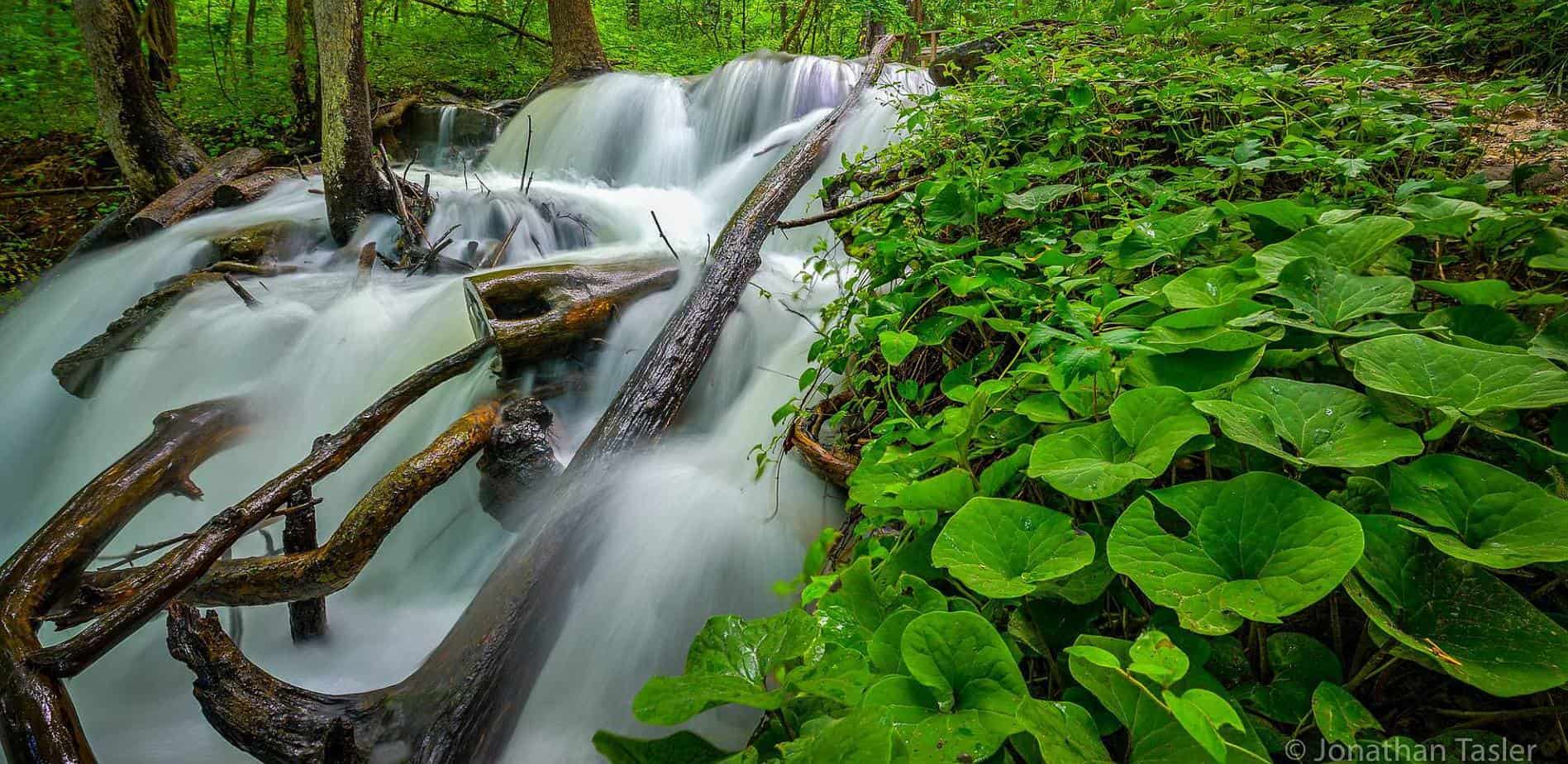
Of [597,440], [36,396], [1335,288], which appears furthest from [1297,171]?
[36,396]

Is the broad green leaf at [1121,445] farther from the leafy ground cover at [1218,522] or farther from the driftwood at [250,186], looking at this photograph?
the driftwood at [250,186]

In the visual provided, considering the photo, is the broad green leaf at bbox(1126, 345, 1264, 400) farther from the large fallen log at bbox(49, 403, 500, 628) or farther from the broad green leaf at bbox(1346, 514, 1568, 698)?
the large fallen log at bbox(49, 403, 500, 628)

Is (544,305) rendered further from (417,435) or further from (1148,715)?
(1148,715)

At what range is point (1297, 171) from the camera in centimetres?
177

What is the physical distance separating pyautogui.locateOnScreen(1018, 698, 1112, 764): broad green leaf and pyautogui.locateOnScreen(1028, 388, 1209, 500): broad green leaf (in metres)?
0.25

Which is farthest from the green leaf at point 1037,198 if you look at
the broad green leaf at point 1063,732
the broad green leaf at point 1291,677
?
the broad green leaf at point 1063,732

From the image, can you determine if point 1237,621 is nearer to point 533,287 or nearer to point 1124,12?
point 533,287

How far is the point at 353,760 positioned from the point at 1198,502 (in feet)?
6.58

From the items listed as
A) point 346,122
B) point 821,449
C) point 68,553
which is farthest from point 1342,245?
point 346,122

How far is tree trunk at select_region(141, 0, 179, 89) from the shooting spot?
679 cm

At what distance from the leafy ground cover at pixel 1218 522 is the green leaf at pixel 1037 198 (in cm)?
23

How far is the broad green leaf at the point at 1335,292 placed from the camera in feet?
3.38

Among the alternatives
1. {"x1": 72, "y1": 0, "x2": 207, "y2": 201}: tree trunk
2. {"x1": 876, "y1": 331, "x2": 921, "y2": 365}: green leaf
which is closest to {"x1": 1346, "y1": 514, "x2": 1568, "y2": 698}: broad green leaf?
{"x1": 876, "y1": 331, "x2": 921, "y2": 365}: green leaf

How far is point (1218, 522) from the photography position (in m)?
0.77
